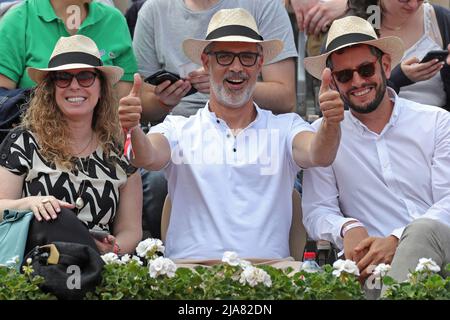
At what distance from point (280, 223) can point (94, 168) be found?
0.97 metres

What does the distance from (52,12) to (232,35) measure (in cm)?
117

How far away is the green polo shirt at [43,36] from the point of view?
6.20 meters

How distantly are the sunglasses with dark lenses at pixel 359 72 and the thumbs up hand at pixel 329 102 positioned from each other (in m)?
0.52

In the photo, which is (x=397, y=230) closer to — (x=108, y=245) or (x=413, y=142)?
(x=413, y=142)

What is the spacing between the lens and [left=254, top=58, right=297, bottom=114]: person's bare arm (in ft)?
20.8

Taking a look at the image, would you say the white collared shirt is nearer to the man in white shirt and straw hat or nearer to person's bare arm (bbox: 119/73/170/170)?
the man in white shirt and straw hat

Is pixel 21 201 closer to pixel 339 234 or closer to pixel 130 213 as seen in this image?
pixel 130 213

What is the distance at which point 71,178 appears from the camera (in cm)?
560

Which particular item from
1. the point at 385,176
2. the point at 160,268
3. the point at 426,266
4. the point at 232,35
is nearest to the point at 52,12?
the point at 232,35

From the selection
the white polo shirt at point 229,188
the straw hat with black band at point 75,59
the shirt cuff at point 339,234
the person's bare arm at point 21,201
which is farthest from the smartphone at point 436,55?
the person's bare arm at point 21,201

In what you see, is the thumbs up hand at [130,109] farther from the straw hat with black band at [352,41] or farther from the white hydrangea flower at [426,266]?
the white hydrangea flower at [426,266]

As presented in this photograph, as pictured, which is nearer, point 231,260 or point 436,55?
point 231,260

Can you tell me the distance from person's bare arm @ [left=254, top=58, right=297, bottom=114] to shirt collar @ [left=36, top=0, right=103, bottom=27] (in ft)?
3.23

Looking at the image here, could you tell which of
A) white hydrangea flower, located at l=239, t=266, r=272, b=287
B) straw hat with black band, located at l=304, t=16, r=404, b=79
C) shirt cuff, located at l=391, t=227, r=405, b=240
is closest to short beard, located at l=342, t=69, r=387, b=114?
straw hat with black band, located at l=304, t=16, r=404, b=79
